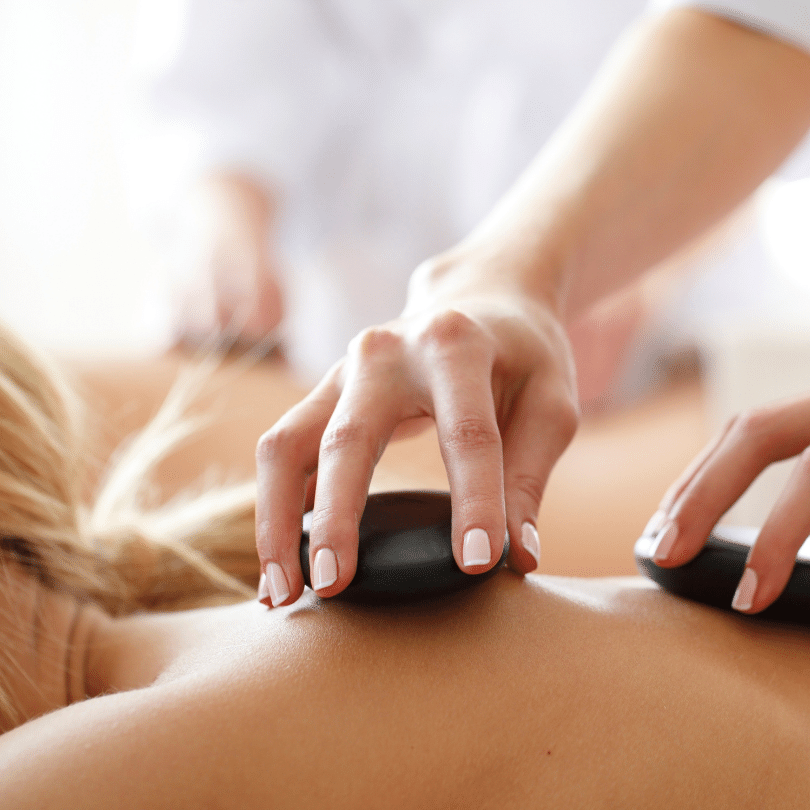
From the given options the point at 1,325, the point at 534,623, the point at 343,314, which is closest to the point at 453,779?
the point at 534,623

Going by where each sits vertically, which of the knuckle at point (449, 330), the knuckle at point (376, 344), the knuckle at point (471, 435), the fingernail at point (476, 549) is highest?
the knuckle at point (449, 330)

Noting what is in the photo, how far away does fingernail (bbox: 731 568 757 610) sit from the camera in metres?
0.48

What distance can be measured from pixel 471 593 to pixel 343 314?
142cm

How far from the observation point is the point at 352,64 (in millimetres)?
1796

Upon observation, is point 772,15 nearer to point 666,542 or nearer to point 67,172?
point 666,542

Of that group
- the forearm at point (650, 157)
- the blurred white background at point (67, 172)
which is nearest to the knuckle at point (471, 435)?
the forearm at point (650, 157)

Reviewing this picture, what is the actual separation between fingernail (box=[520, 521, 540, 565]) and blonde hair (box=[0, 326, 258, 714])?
330mm

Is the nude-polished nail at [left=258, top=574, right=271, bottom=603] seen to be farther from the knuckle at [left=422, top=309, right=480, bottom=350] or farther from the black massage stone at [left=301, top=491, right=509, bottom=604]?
the knuckle at [left=422, top=309, right=480, bottom=350]

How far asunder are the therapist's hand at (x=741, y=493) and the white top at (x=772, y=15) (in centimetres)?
59

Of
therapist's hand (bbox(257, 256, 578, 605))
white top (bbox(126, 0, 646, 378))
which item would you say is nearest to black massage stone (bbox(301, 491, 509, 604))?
therapist's hand (bbox(257, 256, 578, 605))

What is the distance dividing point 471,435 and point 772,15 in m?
0.74

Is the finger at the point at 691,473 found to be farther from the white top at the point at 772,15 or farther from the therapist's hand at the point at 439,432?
the white top at the point at 772,15

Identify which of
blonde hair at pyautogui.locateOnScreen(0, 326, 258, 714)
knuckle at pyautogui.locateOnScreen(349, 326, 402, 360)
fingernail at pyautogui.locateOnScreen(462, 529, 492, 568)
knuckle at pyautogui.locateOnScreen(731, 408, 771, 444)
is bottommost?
blonde hair at pyautogui.locateOnScreen(0, 326, 258, 714)

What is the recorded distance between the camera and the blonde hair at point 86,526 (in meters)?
0.64
